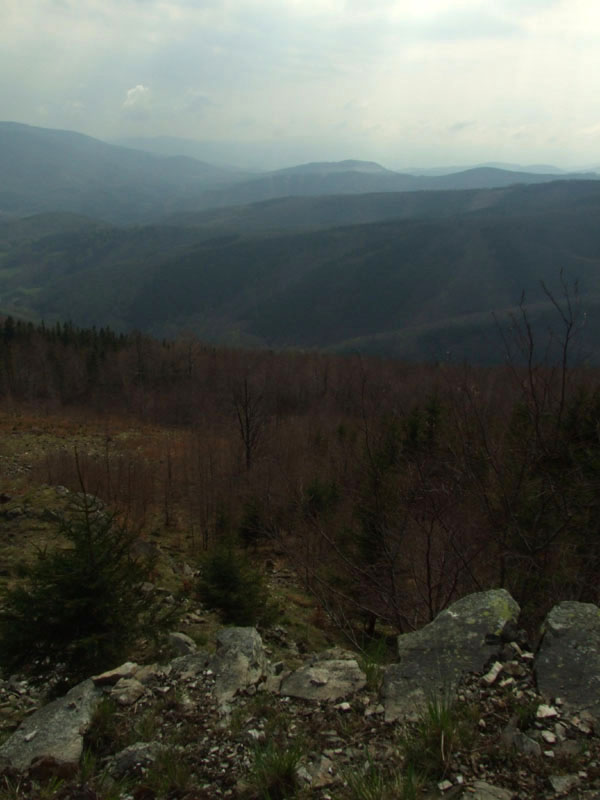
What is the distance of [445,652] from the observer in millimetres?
4160

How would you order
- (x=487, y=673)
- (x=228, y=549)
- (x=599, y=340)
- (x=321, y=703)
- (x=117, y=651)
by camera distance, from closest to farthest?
(x=487, y=673)
(x=321, y=703)
(x=117, y=651)
(x=228, y=549)
(x=599, y=340)

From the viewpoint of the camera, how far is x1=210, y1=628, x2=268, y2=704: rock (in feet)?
15.1

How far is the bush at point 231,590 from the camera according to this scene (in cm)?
1163

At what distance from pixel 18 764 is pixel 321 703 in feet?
7.50

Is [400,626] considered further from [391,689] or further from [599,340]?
[599,340]

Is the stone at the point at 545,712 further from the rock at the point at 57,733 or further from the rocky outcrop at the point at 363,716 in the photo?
the rock at the point at 57,733

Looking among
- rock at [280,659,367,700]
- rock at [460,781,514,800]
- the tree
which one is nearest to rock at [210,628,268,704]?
rock at [280,659,367,700]

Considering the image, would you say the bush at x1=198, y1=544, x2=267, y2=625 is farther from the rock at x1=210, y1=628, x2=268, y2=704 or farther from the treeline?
the rock at x1=210, y1=628, x2=268, y2=704

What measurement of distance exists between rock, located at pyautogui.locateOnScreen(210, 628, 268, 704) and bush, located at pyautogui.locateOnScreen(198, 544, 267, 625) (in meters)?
6.51

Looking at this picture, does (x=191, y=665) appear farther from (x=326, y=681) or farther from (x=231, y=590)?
(x=231, y=590)

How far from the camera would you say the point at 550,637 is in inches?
154

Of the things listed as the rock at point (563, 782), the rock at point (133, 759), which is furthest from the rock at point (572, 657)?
the rock at point (133, 759)

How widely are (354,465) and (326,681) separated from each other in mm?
13331

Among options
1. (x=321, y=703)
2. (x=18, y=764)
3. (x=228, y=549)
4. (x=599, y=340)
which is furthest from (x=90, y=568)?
(x=599, y=340)
